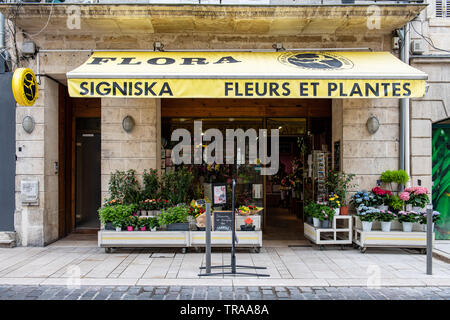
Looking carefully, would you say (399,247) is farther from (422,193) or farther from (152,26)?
(152,26)

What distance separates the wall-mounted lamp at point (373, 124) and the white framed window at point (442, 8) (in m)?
3.07

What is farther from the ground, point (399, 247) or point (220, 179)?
point (220, 179)

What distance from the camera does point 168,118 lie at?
367 inches

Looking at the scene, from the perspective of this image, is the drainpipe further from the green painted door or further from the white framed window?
the white framed window

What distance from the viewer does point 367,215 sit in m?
7.10

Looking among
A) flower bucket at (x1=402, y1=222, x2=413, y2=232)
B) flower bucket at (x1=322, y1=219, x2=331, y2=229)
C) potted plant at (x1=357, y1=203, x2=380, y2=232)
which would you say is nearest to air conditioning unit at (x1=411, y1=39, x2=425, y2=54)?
potted plant at (x1=357, y1=203, x2=380, y2=232)

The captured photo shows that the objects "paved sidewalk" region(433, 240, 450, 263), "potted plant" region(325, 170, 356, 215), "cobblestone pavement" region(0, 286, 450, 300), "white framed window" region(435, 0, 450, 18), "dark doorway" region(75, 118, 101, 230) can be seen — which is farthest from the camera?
"dark doorway" region(75, 118, 101, 230)

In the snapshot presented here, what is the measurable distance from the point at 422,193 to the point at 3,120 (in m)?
9.43

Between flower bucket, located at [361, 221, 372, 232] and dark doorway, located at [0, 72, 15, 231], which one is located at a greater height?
dark doorway, located at [0, 72, 15, 231]

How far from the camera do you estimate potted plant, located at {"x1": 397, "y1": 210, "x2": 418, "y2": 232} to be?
704 centimetres

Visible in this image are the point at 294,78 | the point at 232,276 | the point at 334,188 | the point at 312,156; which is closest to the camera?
the point at 232,276

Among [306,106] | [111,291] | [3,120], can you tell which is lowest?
[111,291]

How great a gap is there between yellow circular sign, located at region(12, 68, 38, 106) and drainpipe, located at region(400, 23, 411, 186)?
814 centimetres

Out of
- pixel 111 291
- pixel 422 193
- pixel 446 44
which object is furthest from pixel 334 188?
pixel 111 291
